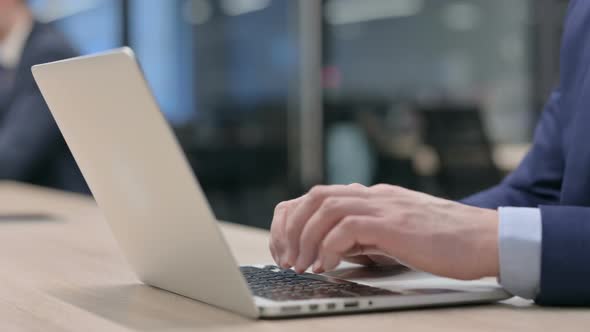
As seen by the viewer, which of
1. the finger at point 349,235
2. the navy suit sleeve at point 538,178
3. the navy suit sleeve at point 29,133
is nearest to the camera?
the finger at point 349,235

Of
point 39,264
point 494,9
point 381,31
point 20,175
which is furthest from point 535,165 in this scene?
point 381,31

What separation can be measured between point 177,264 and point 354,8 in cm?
391

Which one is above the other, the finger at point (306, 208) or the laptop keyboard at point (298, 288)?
the finger at point (306, 208)

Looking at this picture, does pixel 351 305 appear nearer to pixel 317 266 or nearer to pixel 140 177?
pixel 317 266

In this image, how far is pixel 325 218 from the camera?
0.84 m

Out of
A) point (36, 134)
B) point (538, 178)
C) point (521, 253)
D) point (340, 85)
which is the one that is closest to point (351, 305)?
point (521, 253)

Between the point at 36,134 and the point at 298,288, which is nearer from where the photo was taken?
the point at 298,288

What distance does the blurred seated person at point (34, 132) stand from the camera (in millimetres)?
2916

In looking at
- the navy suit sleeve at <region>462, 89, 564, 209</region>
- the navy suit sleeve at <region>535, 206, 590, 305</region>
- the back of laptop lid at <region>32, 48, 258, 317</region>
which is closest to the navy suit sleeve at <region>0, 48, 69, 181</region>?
the navy suit sleeve at <region>462, 89, 564, 209</region>

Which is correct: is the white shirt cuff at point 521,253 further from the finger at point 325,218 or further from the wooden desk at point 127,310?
the finger at point 325,218

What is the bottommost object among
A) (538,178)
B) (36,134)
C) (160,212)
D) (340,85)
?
(340,85)

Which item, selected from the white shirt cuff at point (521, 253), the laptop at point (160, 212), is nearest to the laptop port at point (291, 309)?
the laptop at point (160, 212)

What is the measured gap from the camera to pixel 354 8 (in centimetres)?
464

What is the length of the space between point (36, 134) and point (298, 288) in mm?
2234
